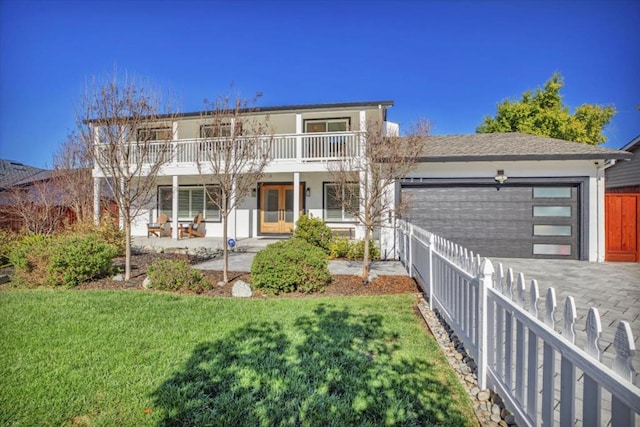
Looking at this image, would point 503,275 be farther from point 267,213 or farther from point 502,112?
point 502,112

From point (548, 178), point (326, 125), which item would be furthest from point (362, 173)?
point (326, 125)

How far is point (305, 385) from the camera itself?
2811 millimetres

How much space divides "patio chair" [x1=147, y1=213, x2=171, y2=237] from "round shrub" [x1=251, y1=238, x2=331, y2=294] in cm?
1005

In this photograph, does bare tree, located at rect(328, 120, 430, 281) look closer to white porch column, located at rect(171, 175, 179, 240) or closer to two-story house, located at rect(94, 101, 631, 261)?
two-story house, located at rect(94, 101, 631, 261)

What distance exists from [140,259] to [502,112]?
1032 inches

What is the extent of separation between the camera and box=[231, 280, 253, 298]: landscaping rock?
5910mm

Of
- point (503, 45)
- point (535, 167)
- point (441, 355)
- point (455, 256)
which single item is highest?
point (503, 45)

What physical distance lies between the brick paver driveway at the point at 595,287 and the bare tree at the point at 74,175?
13.9 m

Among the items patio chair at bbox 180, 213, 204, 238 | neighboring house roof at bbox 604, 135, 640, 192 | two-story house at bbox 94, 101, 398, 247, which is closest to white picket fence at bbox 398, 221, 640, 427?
two-story house at bbox 94, 101, 398, 247

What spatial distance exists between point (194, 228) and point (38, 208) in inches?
216

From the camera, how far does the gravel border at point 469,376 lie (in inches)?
95.7

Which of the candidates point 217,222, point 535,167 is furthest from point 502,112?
point 217,222

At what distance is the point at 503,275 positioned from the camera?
2.61 meters

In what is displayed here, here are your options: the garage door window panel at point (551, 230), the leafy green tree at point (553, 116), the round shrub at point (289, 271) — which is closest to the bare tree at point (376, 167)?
the round shrub at point (289, 271)
